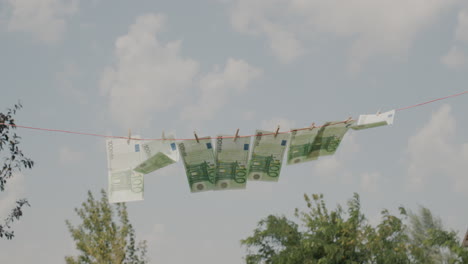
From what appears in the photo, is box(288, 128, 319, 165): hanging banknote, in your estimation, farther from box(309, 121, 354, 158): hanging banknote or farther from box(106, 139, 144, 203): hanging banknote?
box(106, 139, 144, 203): hanging banknote

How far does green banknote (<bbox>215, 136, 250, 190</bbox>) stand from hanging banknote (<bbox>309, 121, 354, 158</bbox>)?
3.66ft

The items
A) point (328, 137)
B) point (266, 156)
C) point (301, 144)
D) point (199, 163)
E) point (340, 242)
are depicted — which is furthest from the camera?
point (340, 242)

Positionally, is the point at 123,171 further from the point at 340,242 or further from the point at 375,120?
the point at 340,242

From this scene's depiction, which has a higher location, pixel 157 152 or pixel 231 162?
pixel 157 152

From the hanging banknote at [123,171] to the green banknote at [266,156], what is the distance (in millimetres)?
1601

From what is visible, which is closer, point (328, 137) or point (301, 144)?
point (301, 144)

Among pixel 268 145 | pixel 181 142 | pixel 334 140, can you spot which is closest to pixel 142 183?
pixel 181 142

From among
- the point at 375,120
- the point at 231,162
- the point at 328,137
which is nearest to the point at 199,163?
the point at 231,162

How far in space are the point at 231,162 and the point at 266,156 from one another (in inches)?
20.5

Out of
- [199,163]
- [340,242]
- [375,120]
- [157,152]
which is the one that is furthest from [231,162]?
[340,242]

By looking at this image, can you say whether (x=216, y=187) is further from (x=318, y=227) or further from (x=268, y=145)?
(x=318, y=227)

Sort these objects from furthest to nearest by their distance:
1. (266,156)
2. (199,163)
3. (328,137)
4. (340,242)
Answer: (340,242) → (328,137) → (266,156) → (199,163)

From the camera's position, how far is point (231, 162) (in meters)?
7.08

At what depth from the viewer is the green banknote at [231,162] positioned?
22.9 ft
